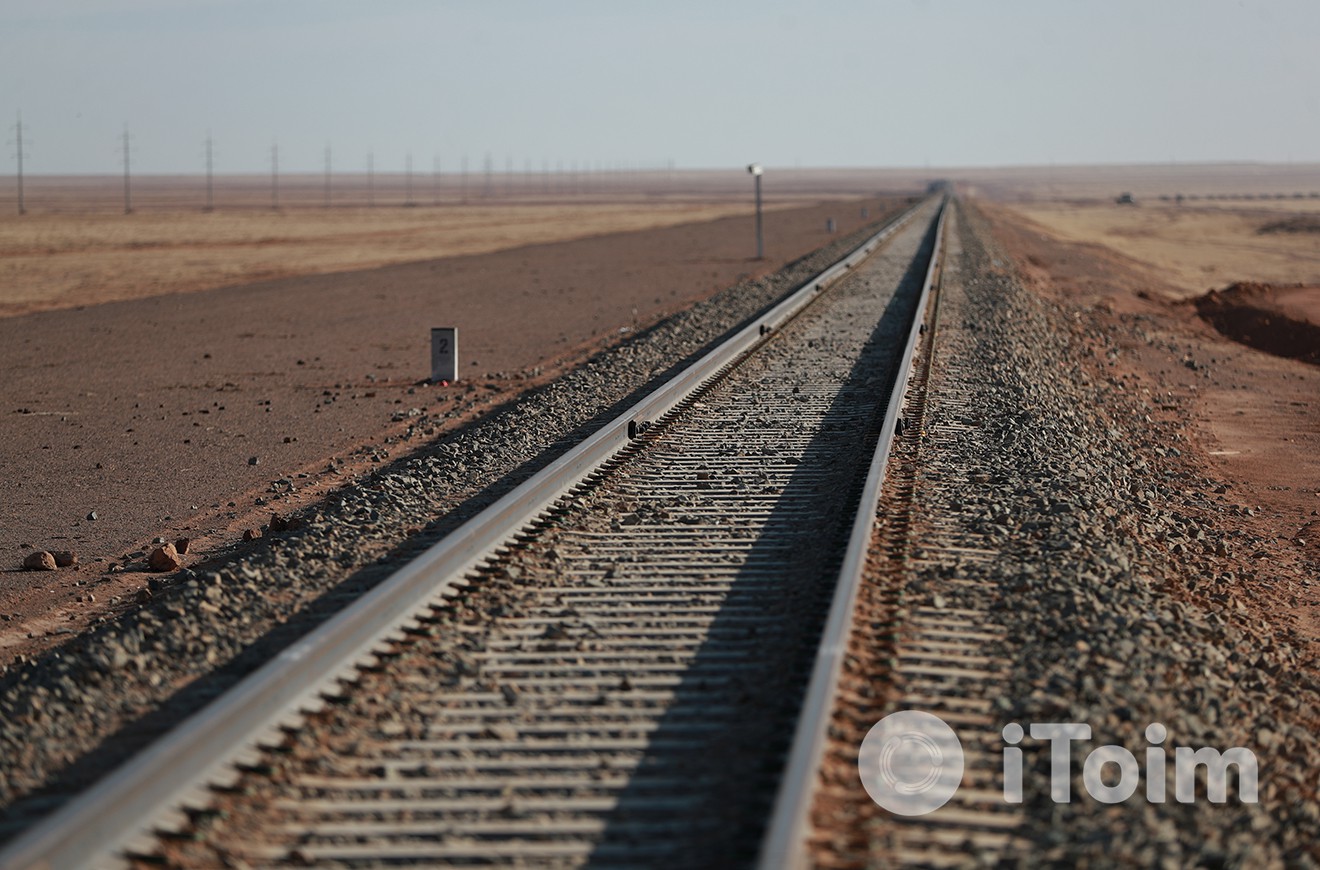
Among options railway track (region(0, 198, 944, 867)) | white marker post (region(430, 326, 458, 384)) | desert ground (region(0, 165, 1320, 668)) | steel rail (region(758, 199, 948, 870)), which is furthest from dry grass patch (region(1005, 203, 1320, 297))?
steel rail (region(758, 199, 948, 870))

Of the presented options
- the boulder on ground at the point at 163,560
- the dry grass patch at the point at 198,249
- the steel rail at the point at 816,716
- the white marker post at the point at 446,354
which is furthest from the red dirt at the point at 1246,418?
the dry grass patch at the point at 198,249

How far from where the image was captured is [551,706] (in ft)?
19.8

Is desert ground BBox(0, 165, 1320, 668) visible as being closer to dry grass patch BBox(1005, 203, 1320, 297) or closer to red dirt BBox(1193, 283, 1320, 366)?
red dirt BBox(1193, 283, 1320, 366)

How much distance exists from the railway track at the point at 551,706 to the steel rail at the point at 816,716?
1 centimetres

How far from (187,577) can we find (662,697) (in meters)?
4.01

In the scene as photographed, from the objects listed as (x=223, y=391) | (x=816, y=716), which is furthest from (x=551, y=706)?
(x=223, y=391)

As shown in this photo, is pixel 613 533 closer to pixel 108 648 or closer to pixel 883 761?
pixel 108 648

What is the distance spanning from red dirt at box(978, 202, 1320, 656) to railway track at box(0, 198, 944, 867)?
2937mm

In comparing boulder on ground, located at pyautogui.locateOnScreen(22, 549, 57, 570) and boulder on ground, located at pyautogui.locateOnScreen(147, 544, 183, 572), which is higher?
boulder on ground, located at pyautogui.locateOnScreen(147, 544, 183, 572)

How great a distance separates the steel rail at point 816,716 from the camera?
4328mm

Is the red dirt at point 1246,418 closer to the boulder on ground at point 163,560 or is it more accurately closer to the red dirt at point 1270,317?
the red dirt at point 1270,317

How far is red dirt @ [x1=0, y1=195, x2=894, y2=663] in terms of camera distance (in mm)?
10508

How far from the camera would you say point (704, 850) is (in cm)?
468

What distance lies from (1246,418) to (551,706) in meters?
14.5
